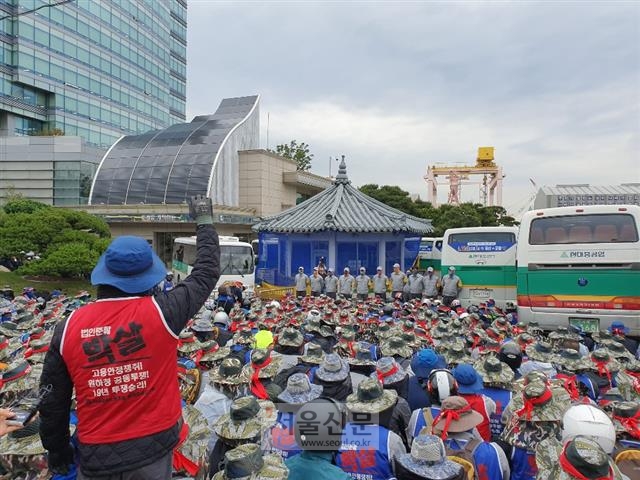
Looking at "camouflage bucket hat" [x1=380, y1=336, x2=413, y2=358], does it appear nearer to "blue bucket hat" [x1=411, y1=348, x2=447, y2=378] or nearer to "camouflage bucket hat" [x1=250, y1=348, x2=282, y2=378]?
"blue bucket hat" [x1=411, y1=348, x2=447, y2=378]

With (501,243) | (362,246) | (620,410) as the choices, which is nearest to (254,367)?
(620,410)

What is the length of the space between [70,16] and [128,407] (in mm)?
49751

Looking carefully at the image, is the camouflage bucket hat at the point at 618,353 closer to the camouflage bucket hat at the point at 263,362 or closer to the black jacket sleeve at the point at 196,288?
the camouflage bucket hat at the point at 263,362

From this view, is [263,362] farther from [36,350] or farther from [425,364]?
[36,350]

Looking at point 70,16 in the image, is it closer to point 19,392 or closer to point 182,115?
point 182,115

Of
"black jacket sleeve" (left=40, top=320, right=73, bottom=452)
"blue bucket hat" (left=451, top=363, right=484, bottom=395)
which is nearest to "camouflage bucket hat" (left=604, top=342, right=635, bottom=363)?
"blue bucket hat" (left=451, top=363, right=484, bottom=395)

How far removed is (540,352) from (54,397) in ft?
15.7

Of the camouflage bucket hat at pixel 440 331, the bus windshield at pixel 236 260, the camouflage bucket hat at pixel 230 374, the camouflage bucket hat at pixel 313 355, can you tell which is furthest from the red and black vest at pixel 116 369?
the bus windshield at pixel 236 260

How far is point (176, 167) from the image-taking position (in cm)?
3528

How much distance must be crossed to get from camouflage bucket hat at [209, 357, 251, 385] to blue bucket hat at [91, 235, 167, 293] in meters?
1.57

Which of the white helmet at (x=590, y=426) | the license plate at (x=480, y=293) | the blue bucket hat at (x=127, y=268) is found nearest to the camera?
the blue bucket hat at (x=127, y=268)

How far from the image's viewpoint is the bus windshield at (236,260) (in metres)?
19.2

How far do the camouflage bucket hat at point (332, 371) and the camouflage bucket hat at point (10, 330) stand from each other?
15.4 ft

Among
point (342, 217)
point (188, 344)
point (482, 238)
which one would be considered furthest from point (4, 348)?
point (342, 217)
